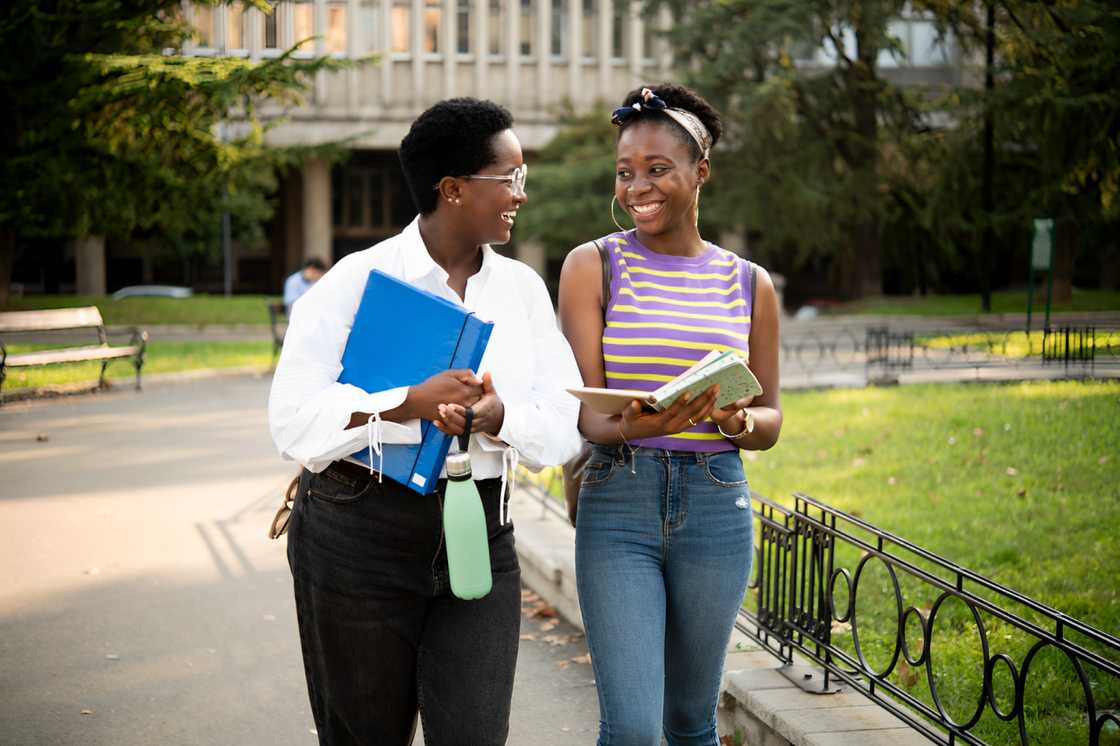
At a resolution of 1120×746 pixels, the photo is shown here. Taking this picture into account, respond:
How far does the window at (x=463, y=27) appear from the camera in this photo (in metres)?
47.5

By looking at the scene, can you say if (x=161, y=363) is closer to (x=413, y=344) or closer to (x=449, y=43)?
(x=413, y=344)

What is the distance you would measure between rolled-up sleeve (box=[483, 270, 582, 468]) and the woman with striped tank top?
0.11 meters

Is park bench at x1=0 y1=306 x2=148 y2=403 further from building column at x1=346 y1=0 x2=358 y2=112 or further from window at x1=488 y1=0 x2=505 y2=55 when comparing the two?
window at x1=488 y1=0 x2=505 y2=55

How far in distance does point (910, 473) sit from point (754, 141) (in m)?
23.1

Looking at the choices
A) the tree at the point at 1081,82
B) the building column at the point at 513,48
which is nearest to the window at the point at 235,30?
the building column at the point at 513,48

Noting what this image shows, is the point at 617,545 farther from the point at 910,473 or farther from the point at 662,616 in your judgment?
the point at 910,473

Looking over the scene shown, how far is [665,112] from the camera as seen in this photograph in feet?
11.2

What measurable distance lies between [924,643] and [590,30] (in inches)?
1853

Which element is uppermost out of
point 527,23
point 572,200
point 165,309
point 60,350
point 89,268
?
point 527,23

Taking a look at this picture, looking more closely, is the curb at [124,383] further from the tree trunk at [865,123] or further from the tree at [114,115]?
the tree trunk at [865,123]

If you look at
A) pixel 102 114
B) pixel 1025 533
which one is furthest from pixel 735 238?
pixel 1025 533

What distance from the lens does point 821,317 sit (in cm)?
3297

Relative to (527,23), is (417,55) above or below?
below

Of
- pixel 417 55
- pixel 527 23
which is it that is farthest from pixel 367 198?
pixel 527 23
